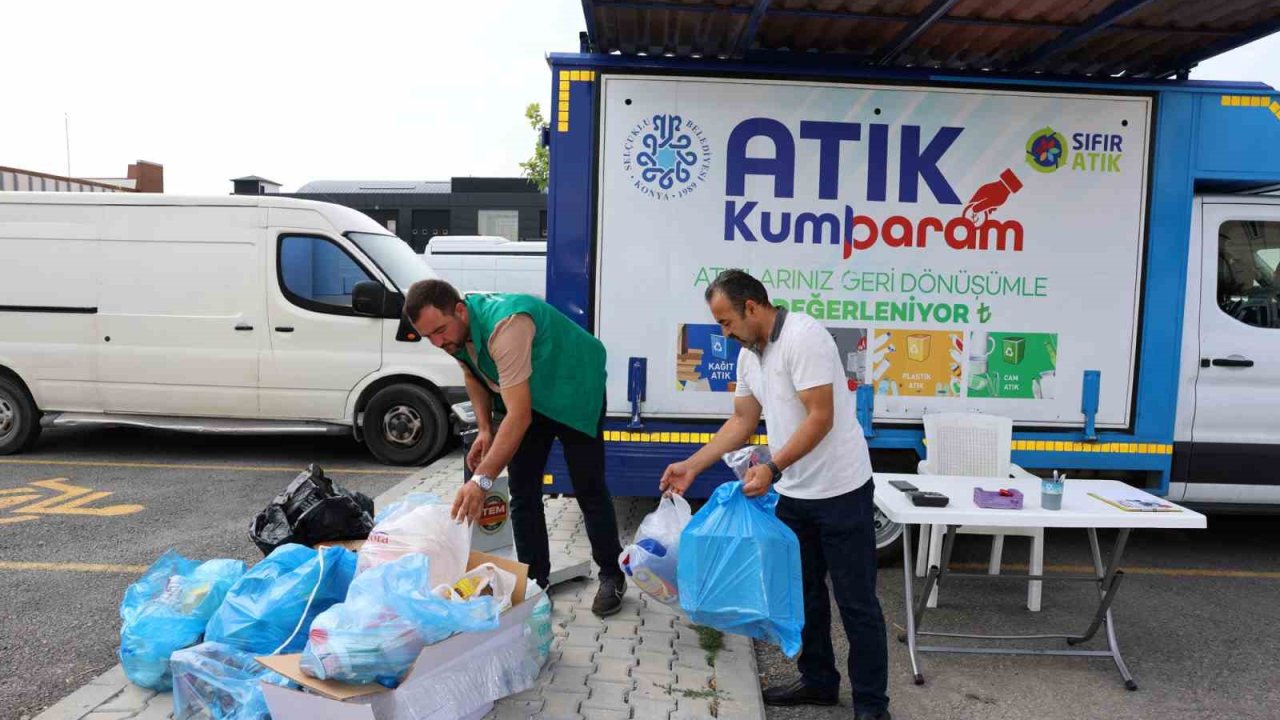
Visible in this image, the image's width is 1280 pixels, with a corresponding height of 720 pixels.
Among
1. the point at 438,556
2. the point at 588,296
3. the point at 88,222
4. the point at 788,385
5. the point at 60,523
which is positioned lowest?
the point at 60,523

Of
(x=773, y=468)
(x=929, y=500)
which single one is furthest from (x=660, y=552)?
(x=929, y=500)

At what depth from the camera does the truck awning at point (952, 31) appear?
158 inches

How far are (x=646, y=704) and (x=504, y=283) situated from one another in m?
8.99

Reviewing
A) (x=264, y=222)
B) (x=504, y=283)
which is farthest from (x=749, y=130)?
(x=504, y=283)

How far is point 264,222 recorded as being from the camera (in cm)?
705

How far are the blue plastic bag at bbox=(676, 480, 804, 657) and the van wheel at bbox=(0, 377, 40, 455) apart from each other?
6910mm

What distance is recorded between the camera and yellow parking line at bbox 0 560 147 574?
15.1 ft

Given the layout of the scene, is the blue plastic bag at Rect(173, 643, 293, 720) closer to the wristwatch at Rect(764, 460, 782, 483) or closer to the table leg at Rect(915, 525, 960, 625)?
the wristwatch at Rect(764, 460, 782, 483)

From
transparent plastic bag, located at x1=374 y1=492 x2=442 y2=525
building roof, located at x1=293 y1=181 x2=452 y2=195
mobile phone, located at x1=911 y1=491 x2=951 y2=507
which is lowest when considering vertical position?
transparent plastic bag, located at x1=374 y1=492 x2=442 y2=525

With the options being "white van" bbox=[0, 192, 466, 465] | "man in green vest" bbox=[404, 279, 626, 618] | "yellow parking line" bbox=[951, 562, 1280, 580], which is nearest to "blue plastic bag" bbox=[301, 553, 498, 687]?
"man in green vest" bbox=[404, 279, 626, 618]

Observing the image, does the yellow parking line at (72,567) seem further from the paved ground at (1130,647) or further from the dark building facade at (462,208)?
the dark building facade at (462,208)

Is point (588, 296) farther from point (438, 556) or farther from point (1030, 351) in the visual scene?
point (1030, 351)

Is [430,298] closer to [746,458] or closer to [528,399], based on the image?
[528,399]

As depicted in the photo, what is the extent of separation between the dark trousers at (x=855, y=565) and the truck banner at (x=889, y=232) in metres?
1.55
